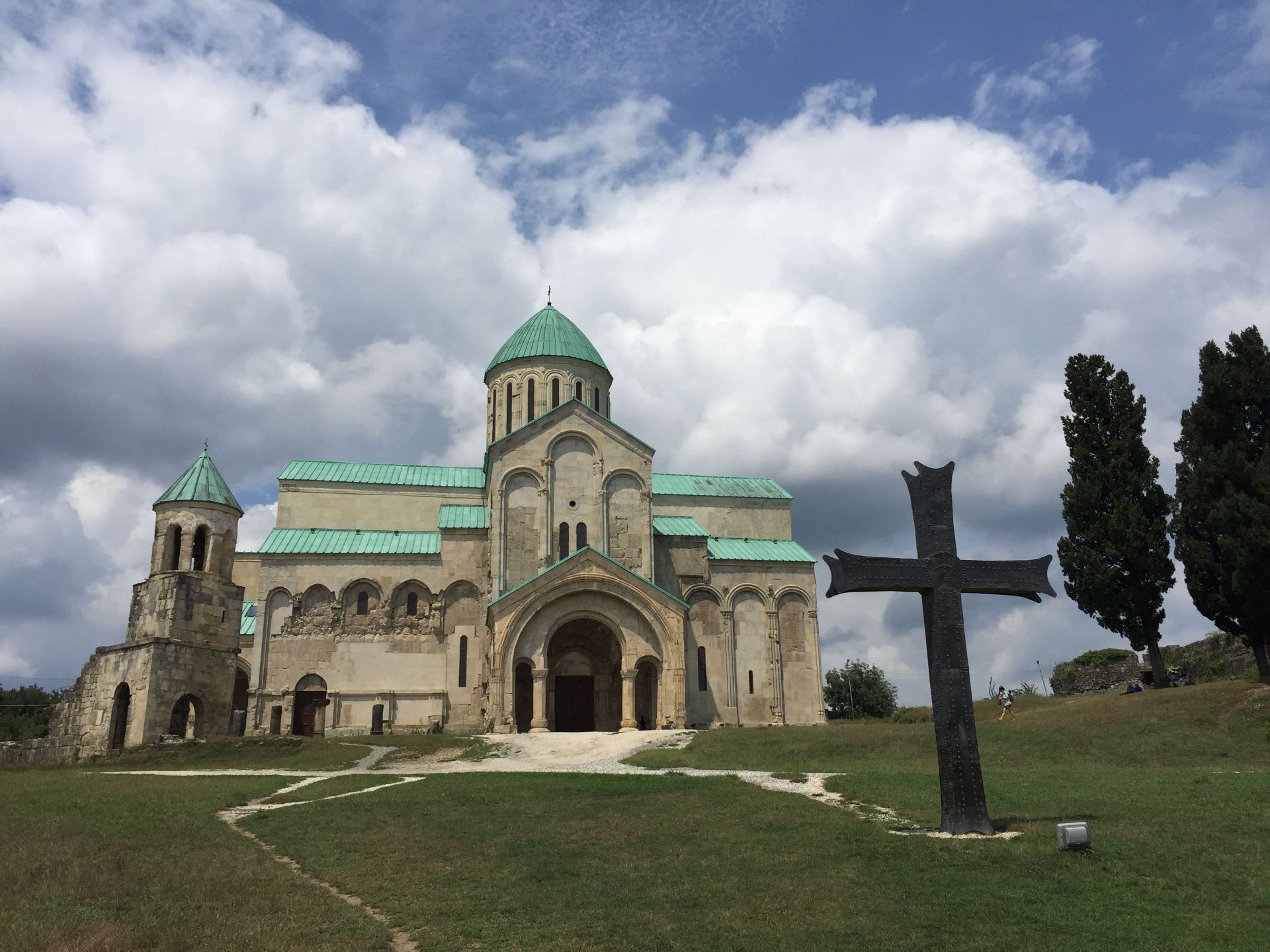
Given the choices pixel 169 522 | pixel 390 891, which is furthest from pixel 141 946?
pixel 169 522

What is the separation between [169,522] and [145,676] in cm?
536

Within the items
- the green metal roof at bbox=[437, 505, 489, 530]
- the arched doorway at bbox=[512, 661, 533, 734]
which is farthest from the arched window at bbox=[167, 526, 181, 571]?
the arched doorway at bbox=[512, 661, 533, 734]

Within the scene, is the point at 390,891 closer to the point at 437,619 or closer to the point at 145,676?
the point at 145,676

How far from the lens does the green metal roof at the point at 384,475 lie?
38.5 m

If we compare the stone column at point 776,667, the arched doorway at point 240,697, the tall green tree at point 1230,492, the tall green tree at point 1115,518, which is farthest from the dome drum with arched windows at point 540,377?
the tall green tree at point 1230,492

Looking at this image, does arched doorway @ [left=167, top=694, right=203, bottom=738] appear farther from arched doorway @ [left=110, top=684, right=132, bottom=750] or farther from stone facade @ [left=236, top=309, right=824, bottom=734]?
stone facade @ [left=236, top=309, right=824, bottom=734]

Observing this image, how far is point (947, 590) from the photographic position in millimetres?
11633

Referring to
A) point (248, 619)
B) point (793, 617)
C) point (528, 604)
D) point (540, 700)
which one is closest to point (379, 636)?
point (528, 604)

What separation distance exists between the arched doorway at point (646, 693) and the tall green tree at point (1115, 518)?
544 inches

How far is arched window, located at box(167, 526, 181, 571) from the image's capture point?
101 ft

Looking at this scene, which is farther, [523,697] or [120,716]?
[523,697]

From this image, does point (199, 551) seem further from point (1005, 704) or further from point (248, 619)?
point (1005, 704)

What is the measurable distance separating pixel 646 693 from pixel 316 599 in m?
12.6

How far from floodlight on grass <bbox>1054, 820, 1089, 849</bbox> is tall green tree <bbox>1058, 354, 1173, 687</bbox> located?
21.4 meters
